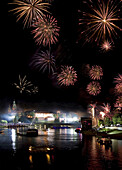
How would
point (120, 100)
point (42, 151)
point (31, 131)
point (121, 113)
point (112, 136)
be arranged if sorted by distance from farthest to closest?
point (121, 113) < point (31, 131) < point (112, 136) < point (120, 100) < point (42, 151)

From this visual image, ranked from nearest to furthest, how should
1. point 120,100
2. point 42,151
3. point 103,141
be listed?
point 42,151 < point 103,141 < point 120,100

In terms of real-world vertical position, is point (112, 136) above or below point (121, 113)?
below

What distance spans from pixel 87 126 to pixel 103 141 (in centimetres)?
5223

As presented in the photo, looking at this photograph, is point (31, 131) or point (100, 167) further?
point (31, 131)

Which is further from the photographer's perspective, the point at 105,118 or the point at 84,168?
the point at 105,118

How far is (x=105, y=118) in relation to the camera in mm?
98562

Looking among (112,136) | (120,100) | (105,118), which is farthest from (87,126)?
(120,100)

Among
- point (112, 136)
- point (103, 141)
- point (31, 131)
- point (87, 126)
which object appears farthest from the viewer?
point (87, 126)

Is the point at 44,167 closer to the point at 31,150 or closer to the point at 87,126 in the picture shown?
the point at 31,150

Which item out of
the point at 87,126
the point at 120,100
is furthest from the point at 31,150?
the point at 87,126

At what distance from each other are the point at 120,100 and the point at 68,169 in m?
37.0

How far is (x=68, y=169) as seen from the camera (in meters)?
17.5

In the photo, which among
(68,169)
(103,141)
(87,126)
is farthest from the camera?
(87,126)

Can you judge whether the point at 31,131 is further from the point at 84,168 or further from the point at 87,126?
the point at 84,168
